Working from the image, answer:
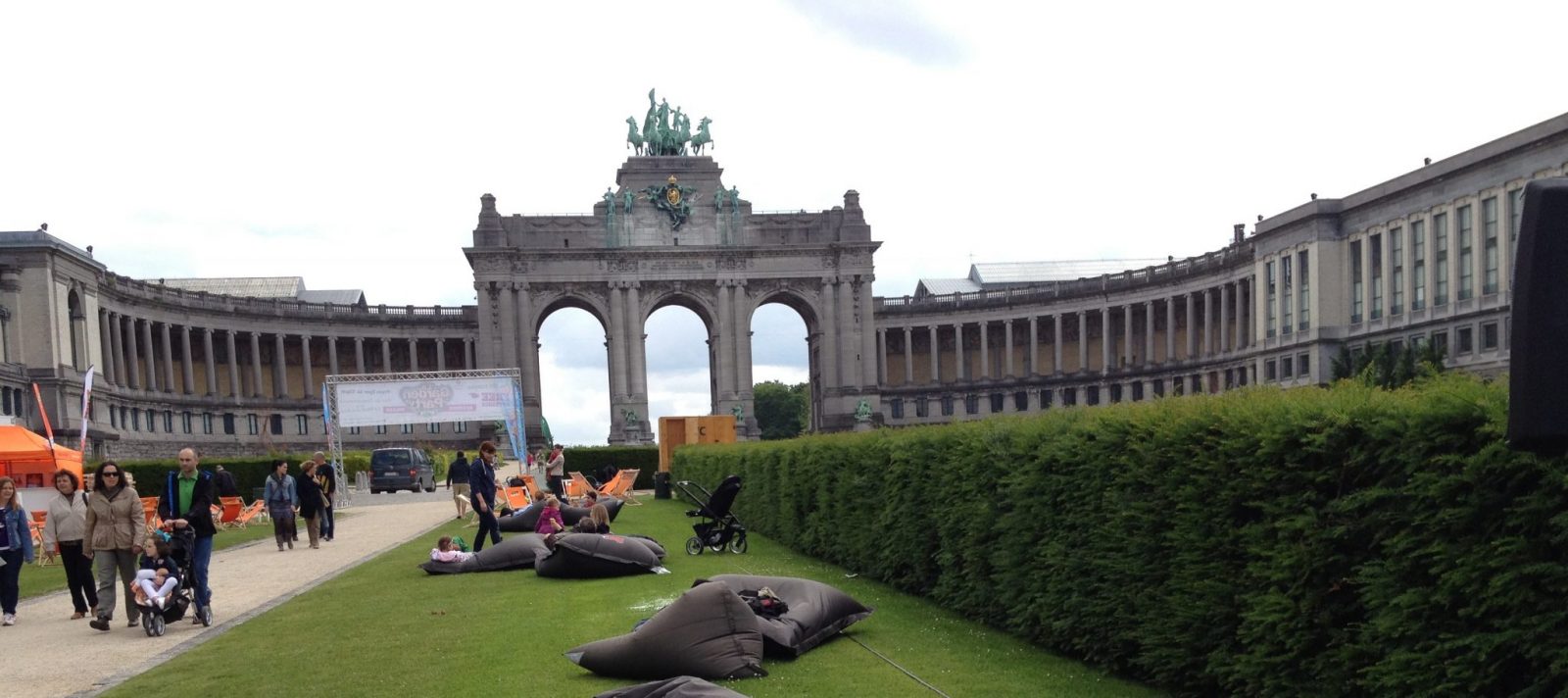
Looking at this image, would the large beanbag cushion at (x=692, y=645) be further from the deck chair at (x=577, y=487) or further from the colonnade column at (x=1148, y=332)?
the colonnade column at (x=1148, y=332)

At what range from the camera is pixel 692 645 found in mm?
9156

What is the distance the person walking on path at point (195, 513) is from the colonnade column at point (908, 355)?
3125 inches

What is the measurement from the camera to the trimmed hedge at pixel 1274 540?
5426 millimetres

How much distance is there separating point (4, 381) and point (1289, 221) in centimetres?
6685

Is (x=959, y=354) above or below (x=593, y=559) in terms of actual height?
below

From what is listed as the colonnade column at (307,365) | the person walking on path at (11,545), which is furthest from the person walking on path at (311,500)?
the colonnade column at (307,365)

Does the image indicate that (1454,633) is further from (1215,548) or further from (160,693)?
(160,693)

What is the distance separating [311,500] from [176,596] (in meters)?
10.8

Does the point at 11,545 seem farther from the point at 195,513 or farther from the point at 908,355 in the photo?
the point at 908,355

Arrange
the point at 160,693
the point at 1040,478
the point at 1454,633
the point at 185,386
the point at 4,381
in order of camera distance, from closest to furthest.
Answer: the point at 1454,633
the point at 160,693
the point at 1040,478
the point at 4,381
the point at 185,386

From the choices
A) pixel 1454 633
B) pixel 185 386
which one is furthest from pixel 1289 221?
pixel 185 386

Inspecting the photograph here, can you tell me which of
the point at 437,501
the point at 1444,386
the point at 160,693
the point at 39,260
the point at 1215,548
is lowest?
the point at 437,501

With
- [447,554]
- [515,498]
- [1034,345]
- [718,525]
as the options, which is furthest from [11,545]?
[1034,345]

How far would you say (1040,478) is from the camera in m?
10.6
